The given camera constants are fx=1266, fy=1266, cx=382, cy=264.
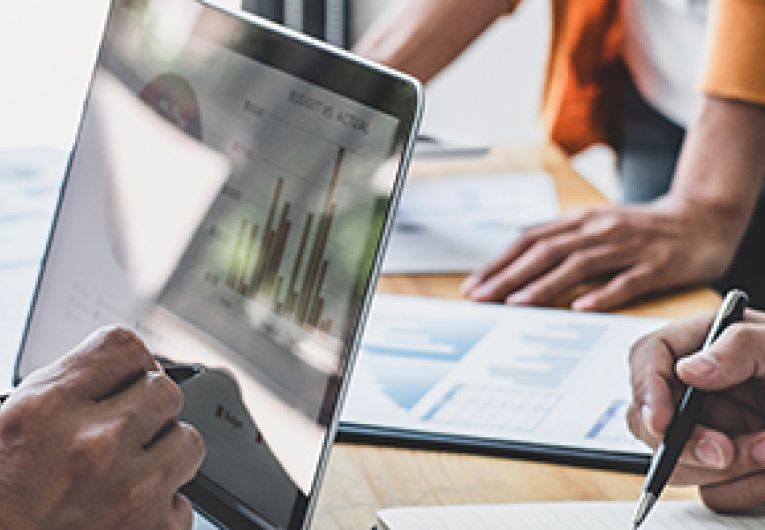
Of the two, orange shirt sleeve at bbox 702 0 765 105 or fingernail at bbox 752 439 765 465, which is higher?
orange shirt sleeve at bbox 702 0 765 105

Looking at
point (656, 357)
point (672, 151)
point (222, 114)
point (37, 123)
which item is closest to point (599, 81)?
point (672, 151)

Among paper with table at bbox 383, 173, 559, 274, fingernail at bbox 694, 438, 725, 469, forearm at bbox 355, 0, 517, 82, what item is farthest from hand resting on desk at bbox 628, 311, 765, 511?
forearm at bbox 355, 0, 517, 82

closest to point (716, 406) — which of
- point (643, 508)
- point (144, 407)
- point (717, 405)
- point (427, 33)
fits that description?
point (717, 405)

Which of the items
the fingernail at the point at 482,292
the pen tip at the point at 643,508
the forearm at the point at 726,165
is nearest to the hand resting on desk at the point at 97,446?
the pen tip at the point at 643,508

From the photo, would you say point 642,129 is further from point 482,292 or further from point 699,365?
point 699,365

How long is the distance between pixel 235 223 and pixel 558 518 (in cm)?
26

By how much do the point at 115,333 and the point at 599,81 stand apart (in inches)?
43.1

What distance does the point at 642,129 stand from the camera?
1577 mm

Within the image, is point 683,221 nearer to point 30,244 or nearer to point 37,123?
point 30,244

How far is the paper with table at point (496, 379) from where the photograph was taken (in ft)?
2.93

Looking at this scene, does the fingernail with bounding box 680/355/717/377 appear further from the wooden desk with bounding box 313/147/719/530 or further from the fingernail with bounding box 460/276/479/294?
the fingernail with bounding box 460/276/479/294

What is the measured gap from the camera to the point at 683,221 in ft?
4.07

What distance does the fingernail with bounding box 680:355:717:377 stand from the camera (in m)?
0.78

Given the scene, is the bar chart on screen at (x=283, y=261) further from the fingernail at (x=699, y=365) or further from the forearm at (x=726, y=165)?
the forearm at (x=726, y=165)
